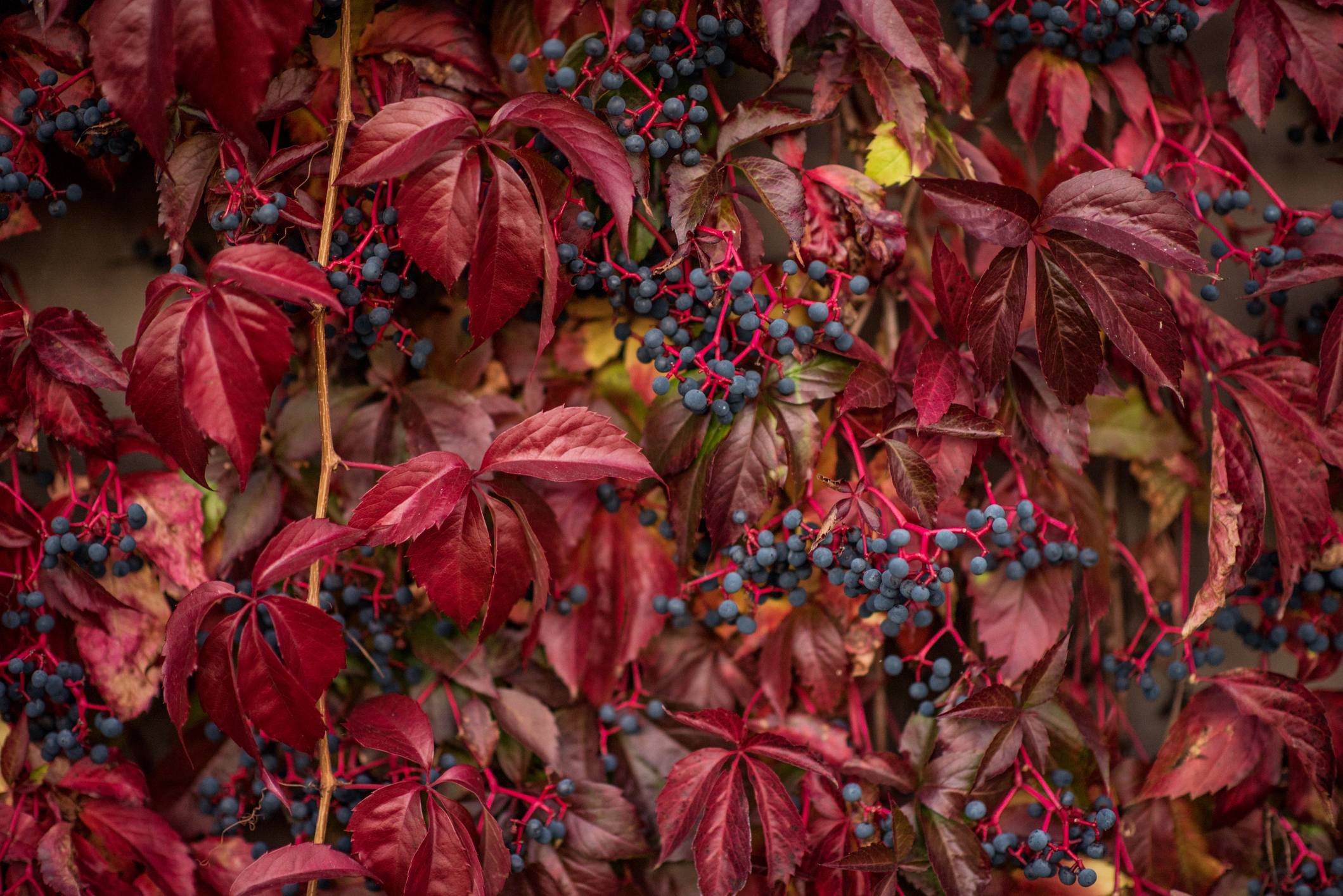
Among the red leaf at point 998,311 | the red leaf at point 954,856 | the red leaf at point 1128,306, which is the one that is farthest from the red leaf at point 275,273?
the red leaf at point 954,856

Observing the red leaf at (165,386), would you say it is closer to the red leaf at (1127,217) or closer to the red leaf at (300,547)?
the red leaf at (300,547)

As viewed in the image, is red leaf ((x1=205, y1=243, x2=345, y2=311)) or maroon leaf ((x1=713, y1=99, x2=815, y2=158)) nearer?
red leaf ((x1=205, y1=243, x2=345, y2=311))

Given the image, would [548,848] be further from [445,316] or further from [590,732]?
[445,316]

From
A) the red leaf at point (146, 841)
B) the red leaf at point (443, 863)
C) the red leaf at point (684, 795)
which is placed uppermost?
the red leaf at point (443, 863)

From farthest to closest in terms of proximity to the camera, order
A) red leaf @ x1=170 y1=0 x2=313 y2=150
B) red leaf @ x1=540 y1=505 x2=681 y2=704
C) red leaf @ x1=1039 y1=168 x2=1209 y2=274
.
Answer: red leaf @ x1=540 y1=505 x2=681 y2=704, red leaf @ x1=1039 y1=168 x2=1209 y2=274, red leaf @ x1=170 y1=0 x2=313 y2=150

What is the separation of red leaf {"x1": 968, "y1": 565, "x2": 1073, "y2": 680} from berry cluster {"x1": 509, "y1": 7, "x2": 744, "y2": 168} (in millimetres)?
646

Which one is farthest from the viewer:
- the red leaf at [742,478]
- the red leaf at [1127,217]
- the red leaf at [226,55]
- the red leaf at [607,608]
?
the red leaf at [607,608]

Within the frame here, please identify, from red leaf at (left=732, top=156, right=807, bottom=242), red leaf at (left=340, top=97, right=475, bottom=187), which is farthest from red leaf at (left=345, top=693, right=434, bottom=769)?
red leaf at (left=732, top=156, right=807, bottom=242)

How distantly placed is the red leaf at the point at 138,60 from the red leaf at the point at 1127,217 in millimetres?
869

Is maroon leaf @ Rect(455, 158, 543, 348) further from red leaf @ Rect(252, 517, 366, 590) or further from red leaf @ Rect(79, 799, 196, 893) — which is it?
red leaf @ Rect(79, 799, 196, 893)

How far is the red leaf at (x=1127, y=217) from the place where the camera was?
2.85 feet

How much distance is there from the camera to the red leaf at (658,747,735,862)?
0.94 m

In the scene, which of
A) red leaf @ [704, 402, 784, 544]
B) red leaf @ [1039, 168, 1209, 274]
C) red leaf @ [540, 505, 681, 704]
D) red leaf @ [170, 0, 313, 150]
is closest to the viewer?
red leaf @ [170, 0, 313, 150]

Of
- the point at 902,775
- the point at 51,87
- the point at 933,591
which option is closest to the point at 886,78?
the point at 933,591
